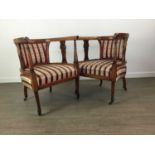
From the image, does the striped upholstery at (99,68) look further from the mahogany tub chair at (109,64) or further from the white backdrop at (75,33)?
the white backdrop at (75,33)

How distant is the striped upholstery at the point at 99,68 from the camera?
2430 mm

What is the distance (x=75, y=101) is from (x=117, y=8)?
216 centimetres

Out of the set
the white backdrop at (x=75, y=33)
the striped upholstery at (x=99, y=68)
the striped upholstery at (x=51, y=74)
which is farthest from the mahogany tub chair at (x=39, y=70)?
the white backdrop at (x=75, y=33)

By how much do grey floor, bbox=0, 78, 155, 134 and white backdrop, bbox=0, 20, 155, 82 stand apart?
425mm

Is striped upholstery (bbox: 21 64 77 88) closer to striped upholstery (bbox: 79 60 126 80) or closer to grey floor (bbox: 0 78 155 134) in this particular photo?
striped upholstery (bbox: 79 60 126 80)

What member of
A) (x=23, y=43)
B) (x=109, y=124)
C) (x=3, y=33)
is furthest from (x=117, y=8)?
(x=3, y=33)

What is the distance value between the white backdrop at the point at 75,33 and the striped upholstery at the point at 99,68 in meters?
0.73

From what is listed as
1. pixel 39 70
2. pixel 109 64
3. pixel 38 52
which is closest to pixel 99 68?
pixel 109 64

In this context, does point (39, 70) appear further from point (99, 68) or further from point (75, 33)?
point (75, 33)

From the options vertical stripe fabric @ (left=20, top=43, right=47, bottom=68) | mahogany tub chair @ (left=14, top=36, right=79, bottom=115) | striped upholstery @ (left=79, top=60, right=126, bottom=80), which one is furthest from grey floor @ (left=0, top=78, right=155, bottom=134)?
vertical stripe fabric @ (left=20, top=43, right=47, bottom=68)

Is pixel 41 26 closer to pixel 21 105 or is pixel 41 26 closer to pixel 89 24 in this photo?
pixel 89 24

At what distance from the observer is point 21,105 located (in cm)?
254

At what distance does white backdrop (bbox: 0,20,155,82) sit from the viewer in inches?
124

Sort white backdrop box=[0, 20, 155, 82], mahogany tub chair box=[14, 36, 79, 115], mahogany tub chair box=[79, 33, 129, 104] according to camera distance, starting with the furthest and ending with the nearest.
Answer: white backdrop box=[0, 20, 155, 82] → mahogany tub chair box=[79, 33, 129, 104] → mahogany tub chair box=[14, 36, 79, 115]
